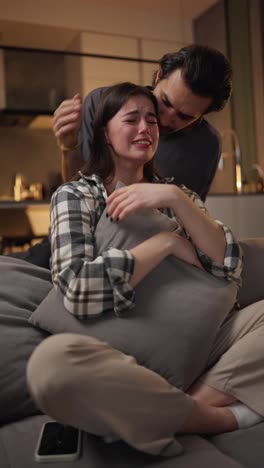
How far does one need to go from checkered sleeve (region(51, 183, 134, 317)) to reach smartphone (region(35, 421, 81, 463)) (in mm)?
243

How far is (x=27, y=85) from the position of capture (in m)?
5.43

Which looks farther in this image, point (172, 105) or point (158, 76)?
point (158, 76)

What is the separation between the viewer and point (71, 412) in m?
0.94

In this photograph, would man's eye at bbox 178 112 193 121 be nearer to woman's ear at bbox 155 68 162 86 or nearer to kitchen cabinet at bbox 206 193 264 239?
woman's ear at bbox 155 68 162 86

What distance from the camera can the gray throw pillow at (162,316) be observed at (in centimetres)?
114

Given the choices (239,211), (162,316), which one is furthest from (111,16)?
(162,316)

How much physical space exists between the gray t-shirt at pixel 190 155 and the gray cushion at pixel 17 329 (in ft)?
2.64

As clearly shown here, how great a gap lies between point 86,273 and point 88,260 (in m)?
0.06

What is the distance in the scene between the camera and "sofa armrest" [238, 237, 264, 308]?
1.59 meters

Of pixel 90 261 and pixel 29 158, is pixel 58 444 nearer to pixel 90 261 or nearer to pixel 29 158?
pixel 90 261

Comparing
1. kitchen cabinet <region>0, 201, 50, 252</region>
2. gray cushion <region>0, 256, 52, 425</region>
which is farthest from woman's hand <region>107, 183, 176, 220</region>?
kitchen cabinet <region>0, 201, 50, 252</region>

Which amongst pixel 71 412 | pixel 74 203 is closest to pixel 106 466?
pixel 71 412

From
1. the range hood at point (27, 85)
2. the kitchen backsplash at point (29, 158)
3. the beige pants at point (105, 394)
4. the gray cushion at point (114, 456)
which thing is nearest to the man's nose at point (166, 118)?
the beige pants at point (105, 394)

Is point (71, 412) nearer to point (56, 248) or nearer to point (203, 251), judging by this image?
point (56, 248)
